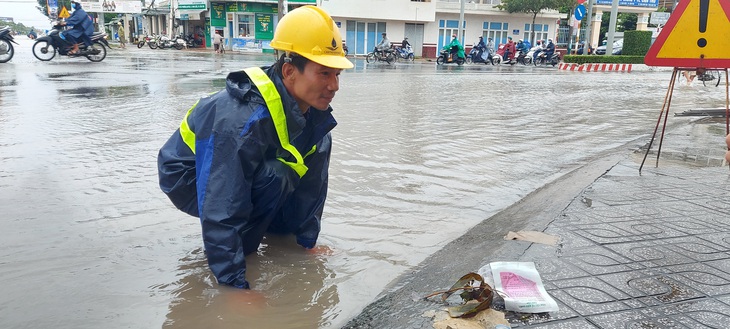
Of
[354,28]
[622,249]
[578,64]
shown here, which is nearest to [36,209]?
[622,249]

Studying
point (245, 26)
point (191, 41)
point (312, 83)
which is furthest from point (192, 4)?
point (312, 83)

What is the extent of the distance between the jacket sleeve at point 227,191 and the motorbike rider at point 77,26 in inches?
558

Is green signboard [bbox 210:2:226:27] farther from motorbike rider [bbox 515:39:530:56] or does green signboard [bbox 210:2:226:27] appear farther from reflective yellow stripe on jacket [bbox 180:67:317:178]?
reflective yellow stripe on jacket [bbox 180:67:317:178]

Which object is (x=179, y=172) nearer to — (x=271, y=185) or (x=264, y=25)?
(x=271, y=185)

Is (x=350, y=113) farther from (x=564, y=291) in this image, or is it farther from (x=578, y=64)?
(x=578, y=64)

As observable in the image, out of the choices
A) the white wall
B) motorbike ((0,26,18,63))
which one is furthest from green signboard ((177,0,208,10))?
motorbike ((0,26,18,63))

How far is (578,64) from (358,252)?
22631 mm

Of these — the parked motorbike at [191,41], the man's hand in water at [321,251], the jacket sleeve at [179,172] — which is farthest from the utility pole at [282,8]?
the jacket sleeve at [179,172]

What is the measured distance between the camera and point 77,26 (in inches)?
556

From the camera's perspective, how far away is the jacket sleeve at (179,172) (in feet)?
7.73

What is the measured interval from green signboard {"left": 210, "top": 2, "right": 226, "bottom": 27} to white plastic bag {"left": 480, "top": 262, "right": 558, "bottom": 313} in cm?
3400

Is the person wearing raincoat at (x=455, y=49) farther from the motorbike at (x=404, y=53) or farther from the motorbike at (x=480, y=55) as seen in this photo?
the motorbike at (x=404, y=53)

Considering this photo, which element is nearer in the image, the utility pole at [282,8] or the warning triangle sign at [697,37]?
the warning triangle sign at [697,37]

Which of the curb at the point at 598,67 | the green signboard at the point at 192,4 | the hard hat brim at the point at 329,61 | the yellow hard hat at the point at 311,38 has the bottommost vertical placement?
the curb at the point at 598,67
